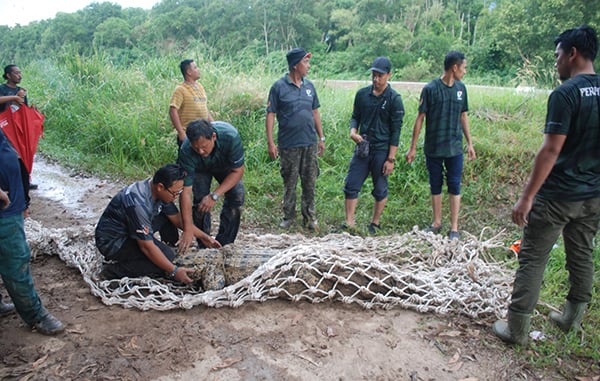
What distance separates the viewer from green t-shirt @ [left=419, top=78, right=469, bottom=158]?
14.7 ft

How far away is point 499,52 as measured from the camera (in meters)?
16.2

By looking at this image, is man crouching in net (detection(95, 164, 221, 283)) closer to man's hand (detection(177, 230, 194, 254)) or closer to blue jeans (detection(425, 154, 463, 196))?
man's hand (detection(177, 230, 194, 254))

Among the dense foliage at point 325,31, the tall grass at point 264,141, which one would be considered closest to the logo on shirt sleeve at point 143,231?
the tall grass at point 264,141

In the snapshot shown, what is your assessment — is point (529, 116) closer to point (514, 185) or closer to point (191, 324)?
point (514, 185)

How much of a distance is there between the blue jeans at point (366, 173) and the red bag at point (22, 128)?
375 cm

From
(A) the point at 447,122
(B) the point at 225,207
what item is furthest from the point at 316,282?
(A) the point at 447,122

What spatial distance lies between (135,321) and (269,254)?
43.1 inches

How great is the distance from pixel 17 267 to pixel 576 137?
11.2ft

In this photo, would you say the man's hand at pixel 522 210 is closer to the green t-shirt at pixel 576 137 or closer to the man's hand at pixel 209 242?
the green t-shirt at pixel 576 137

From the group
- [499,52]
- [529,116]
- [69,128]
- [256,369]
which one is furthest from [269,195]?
[499,52]

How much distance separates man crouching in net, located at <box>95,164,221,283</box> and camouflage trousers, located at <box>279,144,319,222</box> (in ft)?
5.19

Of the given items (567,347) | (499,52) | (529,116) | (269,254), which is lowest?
(567,347)

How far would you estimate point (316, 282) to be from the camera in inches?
130

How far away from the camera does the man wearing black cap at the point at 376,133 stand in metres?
4.58
